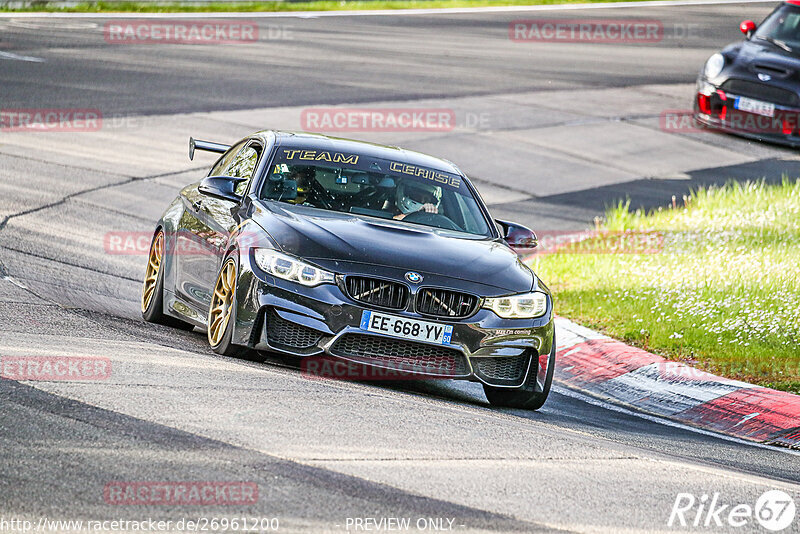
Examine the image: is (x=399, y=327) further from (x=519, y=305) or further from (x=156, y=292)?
(x=156, y=292)

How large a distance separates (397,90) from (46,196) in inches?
362

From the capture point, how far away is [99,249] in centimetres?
1205

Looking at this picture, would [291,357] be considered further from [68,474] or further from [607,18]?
[607,18]

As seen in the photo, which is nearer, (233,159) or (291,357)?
(291,357)

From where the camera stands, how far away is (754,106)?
64.8 feet

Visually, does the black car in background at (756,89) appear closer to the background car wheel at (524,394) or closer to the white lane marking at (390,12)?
the background car wheel at (524,394)

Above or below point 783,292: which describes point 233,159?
above

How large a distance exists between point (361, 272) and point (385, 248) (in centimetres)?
32

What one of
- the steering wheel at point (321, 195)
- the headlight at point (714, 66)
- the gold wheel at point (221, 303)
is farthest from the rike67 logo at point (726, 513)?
the headlight at point (714, 66)

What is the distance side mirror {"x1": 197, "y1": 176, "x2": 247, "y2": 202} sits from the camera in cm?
859

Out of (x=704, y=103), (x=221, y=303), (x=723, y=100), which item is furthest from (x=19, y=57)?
(x=221, y=303)

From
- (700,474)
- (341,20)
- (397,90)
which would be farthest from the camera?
(341,20)

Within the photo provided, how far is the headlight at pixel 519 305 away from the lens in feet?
25.4

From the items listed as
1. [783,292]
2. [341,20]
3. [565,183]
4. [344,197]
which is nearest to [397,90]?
[565,183]
